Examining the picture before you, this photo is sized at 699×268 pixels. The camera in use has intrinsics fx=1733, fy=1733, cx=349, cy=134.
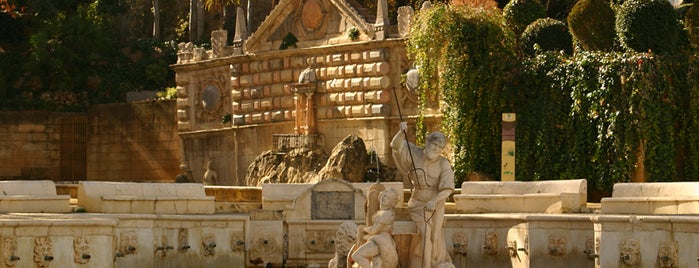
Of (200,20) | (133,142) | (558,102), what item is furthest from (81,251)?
(200,20)

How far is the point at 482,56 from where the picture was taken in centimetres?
3400

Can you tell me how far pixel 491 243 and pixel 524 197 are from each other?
133 centimetres

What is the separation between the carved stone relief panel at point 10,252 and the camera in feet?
70.6

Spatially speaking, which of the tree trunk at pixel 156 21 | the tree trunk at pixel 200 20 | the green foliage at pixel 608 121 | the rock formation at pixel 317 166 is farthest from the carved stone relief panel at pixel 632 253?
the tree trunk at pixel 156 21

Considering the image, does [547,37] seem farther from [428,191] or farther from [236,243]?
[428,191]

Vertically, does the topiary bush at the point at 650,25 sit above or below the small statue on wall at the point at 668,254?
above

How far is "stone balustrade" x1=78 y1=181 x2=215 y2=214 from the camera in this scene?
2511 cm

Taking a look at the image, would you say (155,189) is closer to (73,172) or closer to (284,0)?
(284,0)

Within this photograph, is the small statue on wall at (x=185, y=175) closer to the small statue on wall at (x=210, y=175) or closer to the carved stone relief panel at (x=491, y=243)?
the small statue on wall at (x=210, y=175)

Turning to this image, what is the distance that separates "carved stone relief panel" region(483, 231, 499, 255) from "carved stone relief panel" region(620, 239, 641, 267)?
9.69ft

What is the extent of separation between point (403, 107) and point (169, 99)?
10.5 m

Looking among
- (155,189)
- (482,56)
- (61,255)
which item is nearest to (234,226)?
(155,189)

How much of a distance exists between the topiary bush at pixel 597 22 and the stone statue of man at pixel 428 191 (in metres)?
13.2

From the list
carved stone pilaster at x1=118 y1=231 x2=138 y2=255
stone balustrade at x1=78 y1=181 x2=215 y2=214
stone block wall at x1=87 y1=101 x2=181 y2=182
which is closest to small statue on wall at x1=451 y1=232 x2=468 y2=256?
stone balustrade at x1=78 y1=181 x2=215 y2=214
